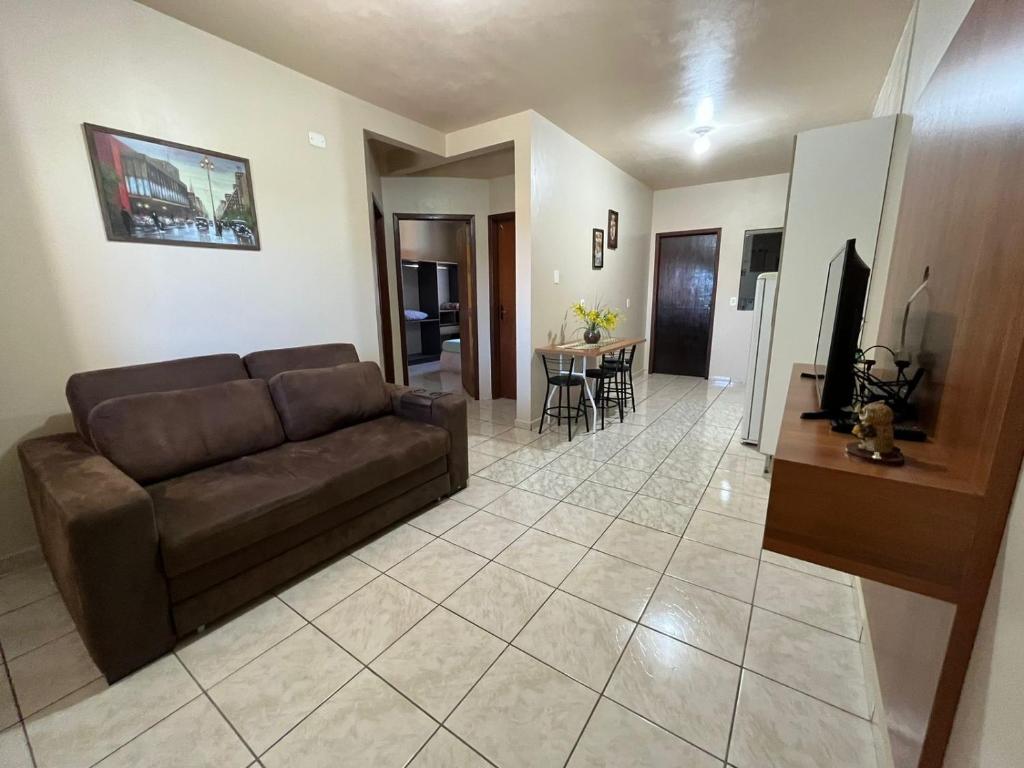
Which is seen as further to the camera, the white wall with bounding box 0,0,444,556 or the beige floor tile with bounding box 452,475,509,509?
the beige floor tile with bounding box 452,475,509,509

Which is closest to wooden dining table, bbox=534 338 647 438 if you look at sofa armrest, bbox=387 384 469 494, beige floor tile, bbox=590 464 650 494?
beige floor tile, bbox=590 464 650 494

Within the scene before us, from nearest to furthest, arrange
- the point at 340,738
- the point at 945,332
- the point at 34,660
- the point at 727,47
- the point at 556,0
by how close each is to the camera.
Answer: the point at 945,332 → the point at 340,738 → the point at 34,660 → the point at 556,0 → the point at 727,47

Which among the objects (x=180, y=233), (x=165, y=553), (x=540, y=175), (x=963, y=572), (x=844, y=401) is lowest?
(x=165, y=553)

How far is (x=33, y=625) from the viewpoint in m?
1.59

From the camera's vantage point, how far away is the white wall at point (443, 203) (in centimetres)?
439

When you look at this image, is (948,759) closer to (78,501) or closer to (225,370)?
(78,501)

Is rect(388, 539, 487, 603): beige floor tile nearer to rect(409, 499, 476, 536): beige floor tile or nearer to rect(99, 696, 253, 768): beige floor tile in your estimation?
rect(409, 499, 476, 536): beige floor tile

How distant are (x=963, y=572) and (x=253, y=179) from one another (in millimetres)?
3283

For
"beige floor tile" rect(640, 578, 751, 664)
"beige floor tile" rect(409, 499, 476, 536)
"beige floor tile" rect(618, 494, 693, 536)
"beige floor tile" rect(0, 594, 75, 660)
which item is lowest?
"beige floor tile" rect(640, 578, 751, 664)

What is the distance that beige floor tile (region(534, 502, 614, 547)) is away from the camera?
2.16m

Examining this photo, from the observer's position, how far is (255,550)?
1640 millimetres

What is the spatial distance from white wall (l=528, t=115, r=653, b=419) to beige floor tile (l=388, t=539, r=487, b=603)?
1.92m

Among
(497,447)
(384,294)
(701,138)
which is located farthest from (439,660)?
(701,138)

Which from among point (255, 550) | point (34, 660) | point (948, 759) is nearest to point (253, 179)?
point (255, 550)
